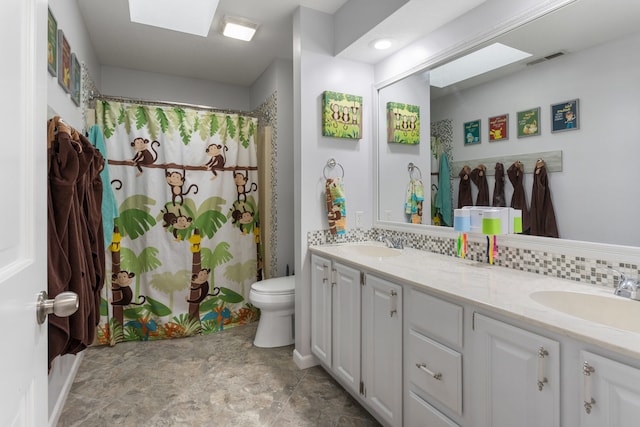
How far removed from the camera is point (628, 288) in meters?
1.18

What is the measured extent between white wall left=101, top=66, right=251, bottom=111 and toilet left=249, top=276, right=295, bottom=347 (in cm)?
222

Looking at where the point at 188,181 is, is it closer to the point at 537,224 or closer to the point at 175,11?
the point at 175,11

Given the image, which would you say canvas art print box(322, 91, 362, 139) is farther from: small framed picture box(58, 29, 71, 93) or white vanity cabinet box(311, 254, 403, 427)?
small framed picture box(58, 29, 71, 93)

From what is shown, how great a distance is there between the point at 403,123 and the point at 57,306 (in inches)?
87.1

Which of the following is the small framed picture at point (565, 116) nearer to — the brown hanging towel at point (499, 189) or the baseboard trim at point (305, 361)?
the brown hanging towel at point (499, 189)

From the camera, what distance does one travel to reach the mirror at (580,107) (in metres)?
1.30

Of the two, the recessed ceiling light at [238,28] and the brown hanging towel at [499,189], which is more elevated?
the recessed ceiling light at [238,28]

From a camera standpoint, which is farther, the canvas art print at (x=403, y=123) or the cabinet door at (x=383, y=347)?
the canvas art print at (x=403, y=123)

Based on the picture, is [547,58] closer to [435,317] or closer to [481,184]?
[481,184]

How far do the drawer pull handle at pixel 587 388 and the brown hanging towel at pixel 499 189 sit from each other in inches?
38.7

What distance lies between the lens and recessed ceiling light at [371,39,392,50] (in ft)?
7.30

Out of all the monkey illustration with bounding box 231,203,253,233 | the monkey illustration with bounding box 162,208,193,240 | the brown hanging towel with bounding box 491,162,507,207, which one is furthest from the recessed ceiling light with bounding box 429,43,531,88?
the monkey illustration with bounding box 162,208,193,240

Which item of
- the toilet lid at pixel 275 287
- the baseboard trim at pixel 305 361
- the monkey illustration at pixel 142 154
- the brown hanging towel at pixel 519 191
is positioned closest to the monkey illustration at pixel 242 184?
the monkey illustration at pixel 142 154

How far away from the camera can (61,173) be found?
55.2 inches
